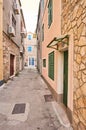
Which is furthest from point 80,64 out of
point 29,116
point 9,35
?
point 9,35

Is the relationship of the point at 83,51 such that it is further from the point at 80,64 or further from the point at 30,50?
the point at 30,50

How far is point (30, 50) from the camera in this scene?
3503 cm

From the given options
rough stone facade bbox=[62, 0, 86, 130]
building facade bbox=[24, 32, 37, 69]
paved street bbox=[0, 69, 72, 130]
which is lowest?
paved street bbox=[0, 69, 72, 130]

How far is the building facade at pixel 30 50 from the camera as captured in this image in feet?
114

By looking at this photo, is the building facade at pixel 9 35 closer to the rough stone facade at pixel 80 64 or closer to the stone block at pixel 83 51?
the rough stone facade at pixel 80 64

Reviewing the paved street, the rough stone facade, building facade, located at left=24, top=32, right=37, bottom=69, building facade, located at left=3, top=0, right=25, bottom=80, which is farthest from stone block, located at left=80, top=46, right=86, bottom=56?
building facade, located at left=24, top=32, right=37, bottom=69

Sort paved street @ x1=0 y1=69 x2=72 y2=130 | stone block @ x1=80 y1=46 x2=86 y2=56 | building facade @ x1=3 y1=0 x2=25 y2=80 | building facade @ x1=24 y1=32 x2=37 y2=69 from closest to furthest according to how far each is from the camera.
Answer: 1. stone block @ x1=80 y1=46 x2=86 y2=56
2. paved street @ x1=0 y1=69 x2=72 y2=130
3. building facade @ x1=3 y1=0 x2=25 y2=80
4. building facade @ x1=24 y1=32 x2=37 y2=69

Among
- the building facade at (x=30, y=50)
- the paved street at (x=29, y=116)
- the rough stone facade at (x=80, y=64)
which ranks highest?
the building facade at (x=30, y=50)

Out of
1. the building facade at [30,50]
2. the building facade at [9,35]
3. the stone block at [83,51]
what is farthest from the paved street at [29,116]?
the building facade at [30,50]

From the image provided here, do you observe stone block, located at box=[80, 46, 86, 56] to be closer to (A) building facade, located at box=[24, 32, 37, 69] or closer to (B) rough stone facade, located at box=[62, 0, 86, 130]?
(B) rough stone facade, located at box=[62, 0, 86, 130]

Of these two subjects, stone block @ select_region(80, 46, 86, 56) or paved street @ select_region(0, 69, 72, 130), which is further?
paved street @ select_region(0, 69, 72, 130)

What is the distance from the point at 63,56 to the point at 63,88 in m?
1.27

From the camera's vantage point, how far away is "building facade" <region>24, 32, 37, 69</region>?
3484 cm

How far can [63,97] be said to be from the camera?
5465 mm
